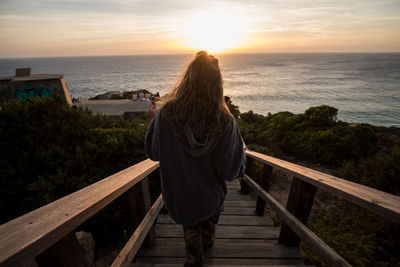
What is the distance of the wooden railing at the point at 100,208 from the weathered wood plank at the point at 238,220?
0.60 m

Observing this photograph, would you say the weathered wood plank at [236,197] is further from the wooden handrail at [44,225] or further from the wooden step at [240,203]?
the wooden handrail at [44,225]

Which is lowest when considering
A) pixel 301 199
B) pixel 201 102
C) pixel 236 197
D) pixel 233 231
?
pixel 236 197

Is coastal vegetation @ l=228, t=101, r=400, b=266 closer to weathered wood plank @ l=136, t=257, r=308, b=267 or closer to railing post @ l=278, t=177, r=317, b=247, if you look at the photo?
weathered wood plank @ l=136, t=257, r=308, b=267

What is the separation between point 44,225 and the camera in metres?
0.86

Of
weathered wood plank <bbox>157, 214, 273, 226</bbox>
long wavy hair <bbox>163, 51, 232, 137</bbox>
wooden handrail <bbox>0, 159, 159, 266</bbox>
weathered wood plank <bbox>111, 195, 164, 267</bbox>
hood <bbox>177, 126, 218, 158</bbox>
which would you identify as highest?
long wavy hair <bbox>163, 51, 232, 137</bbox>

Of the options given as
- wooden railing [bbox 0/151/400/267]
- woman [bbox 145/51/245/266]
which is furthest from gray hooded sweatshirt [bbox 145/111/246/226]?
wooden railing [bbox 0/151/400/267]

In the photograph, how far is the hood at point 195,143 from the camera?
1469 millimetres

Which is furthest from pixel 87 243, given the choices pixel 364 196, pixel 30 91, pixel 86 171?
pixel 30 91

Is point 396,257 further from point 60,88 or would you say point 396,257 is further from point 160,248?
point 60,88

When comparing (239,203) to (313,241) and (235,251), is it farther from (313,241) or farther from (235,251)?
(313,241)

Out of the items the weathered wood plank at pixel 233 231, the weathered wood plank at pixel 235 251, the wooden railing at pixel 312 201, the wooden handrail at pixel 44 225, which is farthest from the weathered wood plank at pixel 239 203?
the wooden handrail at pixel 44 225

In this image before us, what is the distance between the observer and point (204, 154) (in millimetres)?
1512

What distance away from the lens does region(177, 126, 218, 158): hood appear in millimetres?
1469

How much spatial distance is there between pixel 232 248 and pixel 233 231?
0.38 m
